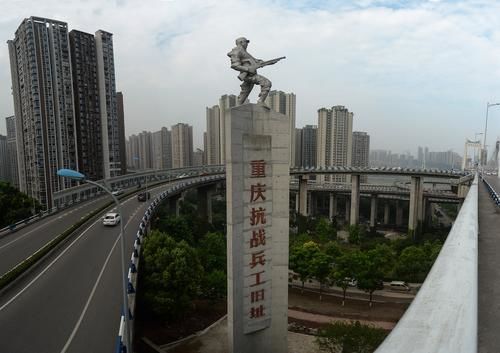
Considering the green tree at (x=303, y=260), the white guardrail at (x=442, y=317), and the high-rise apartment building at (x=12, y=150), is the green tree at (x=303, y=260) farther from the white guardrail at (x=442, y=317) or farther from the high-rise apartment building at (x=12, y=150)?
the high-rise apartment building at (x=12, y=150)

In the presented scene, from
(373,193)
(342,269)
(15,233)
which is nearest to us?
(15,233)

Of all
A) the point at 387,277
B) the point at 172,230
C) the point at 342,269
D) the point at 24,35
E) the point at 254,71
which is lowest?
the point at 387,277

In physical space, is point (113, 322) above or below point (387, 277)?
above

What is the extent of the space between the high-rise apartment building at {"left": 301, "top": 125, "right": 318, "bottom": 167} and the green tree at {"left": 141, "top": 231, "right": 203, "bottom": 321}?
229ft

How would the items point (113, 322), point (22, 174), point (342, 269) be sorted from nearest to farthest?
point (113, 322) < point (342, 269) < point (22, 174)

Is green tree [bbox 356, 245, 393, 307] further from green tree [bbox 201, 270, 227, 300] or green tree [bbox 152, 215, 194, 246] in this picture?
green tree [bbox 152, 215, 194, 246]

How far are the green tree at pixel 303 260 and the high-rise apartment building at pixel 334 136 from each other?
51.0 metres

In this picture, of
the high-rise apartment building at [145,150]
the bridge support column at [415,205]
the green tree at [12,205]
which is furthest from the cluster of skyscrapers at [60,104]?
the high-rise apartment building at [145,150]

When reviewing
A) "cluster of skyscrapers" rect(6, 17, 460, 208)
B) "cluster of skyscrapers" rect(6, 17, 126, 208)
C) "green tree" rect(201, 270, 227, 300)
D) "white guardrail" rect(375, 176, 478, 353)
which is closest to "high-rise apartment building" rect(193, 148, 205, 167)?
"cluster of skyscrapers" rect(6, 17, 460, 208)

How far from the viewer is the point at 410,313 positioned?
261 centimetres

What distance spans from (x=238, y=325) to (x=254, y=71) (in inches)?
334

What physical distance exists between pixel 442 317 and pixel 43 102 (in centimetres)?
4919

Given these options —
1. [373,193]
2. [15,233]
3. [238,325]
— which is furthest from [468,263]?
[373,193]

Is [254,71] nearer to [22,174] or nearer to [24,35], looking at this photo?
[24,35]
